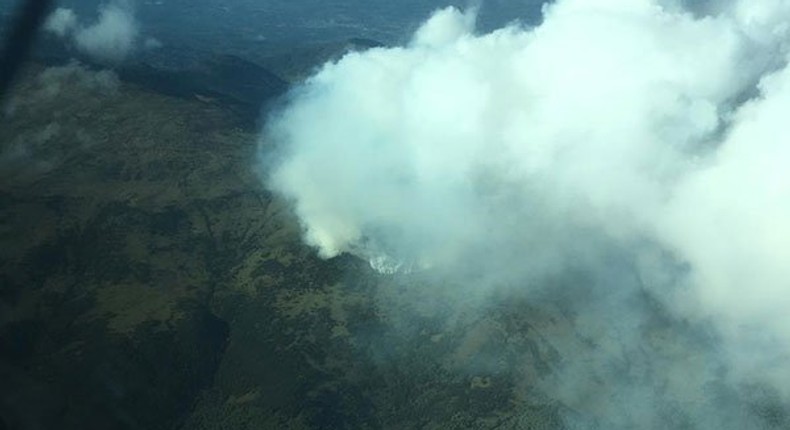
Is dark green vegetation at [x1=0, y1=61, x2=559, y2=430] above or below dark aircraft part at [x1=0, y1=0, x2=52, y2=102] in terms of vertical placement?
below

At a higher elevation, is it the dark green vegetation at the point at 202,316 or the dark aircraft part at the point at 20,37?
the dark aircraft part at the point at 20,37

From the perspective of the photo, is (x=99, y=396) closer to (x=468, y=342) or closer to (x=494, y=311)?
(x=468, y=342)

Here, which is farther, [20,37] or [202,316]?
[202,316]

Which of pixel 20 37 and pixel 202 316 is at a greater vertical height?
pixel 20 37

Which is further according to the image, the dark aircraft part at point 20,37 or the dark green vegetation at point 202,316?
the dark green vegetation at point 202,316

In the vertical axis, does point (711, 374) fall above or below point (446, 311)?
above

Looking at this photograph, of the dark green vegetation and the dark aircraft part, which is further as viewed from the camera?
the dark green vegetation

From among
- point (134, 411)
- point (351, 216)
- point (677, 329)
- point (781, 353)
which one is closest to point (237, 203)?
point (351, 216)

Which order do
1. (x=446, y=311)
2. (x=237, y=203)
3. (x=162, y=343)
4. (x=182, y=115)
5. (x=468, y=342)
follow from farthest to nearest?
1. (x=182, y=115)
2. (x=237, y=203)
3. (x=446, y=311)
4. (x=468, y=342)
5. (x=162, y=343)
